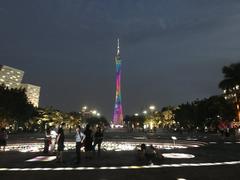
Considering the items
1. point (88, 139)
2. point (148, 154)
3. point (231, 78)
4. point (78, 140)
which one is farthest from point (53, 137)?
point (231, 78)

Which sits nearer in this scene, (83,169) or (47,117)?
(83,169)

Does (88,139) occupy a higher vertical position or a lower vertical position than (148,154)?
higher

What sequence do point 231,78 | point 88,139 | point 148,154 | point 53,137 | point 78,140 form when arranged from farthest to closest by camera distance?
point 231,78 → point 53,137 → point 88,139 → point 148,154 → point 78,140

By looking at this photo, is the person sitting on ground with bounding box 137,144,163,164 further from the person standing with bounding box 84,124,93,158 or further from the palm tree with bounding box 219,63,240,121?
the palm tree with bounding box 219,63,240,121

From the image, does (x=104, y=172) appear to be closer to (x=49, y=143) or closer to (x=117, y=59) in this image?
(x=49, y=143)

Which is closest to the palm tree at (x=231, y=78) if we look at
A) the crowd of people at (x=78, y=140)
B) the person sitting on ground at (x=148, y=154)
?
the crowd of people at (x=78, y=140)

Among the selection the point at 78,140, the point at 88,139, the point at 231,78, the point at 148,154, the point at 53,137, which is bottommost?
the point at 148,154

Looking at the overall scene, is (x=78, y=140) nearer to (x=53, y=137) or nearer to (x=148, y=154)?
(x=148, y=154)

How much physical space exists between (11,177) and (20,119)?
86136mm

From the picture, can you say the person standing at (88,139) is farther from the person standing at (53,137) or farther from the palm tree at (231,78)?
the palm tree at (231,78)

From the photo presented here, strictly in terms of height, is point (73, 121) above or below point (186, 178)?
above

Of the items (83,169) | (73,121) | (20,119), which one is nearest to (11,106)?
(20,119)

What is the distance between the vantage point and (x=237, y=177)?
12.9 metres

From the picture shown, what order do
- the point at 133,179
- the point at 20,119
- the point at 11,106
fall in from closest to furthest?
1. the point at 133,179
2. the point at 11,106
3. the point at 20,119
